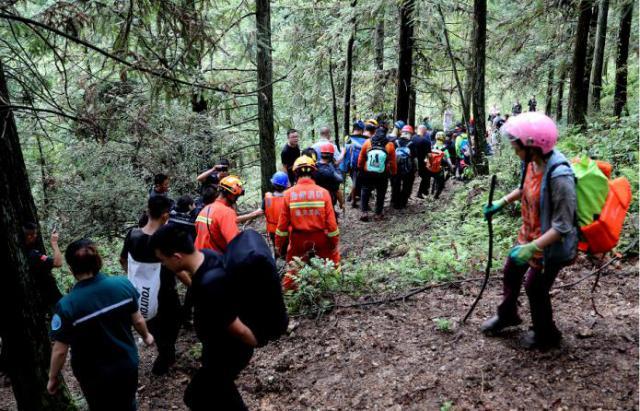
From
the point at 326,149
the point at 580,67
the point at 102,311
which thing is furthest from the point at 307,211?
the point at 580,67

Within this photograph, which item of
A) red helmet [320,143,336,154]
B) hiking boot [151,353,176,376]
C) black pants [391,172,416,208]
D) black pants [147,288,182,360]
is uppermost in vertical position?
red helmet [320,143,336,154]

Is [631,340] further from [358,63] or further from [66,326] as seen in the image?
[358,63]

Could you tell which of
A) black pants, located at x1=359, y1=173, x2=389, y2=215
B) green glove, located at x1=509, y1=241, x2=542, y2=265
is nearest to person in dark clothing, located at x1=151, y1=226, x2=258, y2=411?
green glove, located at x1=509, y1=241, x2=542, y2=265

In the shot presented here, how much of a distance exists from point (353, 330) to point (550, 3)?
10.7 meters

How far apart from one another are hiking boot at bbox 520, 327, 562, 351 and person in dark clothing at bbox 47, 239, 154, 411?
3.48m

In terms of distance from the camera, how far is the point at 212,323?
9.48ft

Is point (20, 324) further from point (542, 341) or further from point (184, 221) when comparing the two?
point (542, 341)

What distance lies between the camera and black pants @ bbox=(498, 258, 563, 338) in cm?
360

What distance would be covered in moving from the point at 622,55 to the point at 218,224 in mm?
13511

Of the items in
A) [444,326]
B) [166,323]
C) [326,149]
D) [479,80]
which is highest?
[479,80]

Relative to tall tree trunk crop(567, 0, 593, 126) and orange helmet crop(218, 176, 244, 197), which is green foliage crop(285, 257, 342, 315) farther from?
tall tree trunk crop(567, 0, 593, 126)

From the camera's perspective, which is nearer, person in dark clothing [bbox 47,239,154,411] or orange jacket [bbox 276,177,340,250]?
person in dark clothing [bbox 47,239,154,411]

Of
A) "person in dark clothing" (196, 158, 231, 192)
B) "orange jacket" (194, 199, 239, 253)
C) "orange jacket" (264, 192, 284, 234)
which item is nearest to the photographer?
"orange jacket" (194, 199, 239, 253)

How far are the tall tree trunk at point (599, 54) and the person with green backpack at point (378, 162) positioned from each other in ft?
22.7
